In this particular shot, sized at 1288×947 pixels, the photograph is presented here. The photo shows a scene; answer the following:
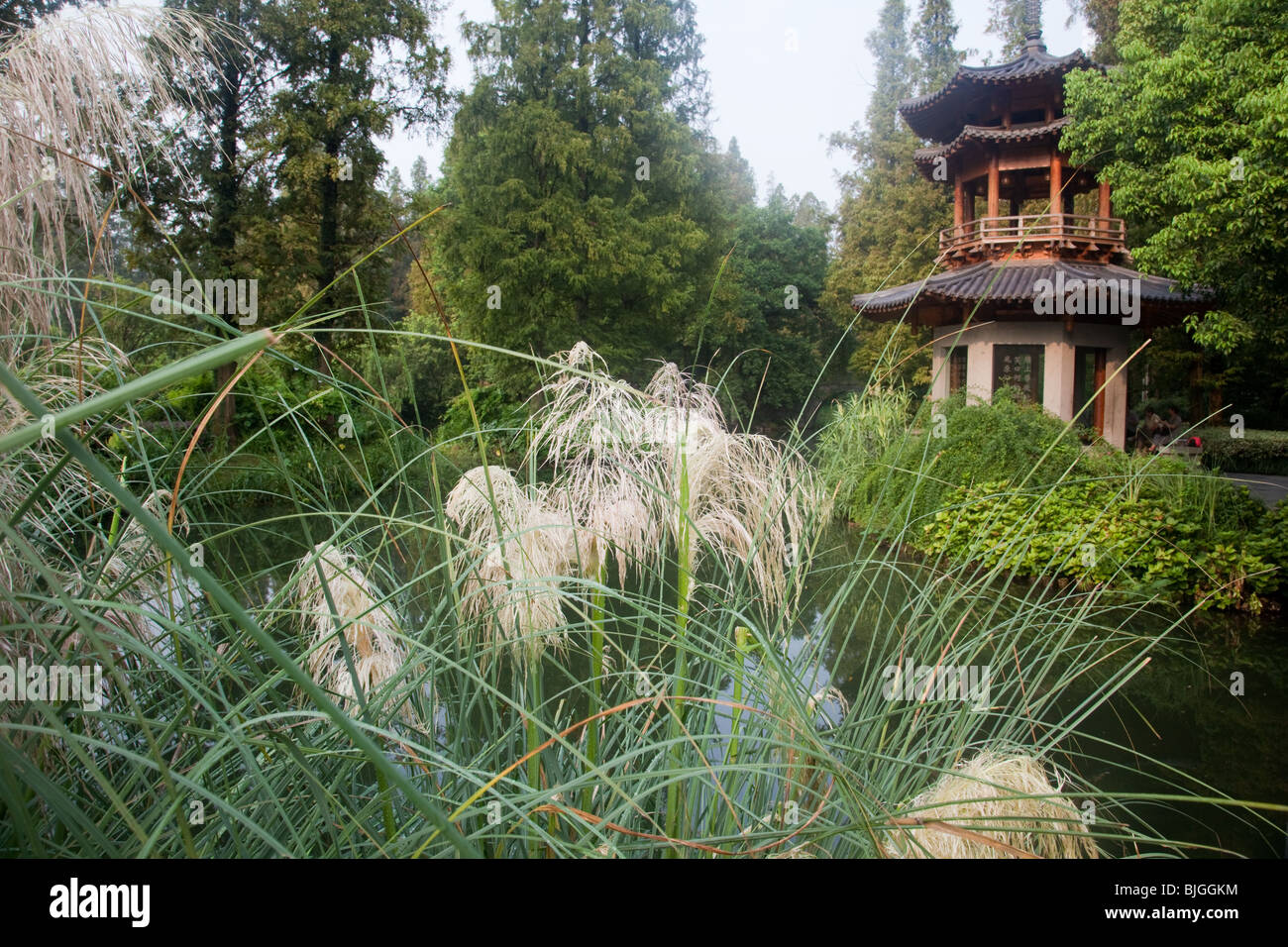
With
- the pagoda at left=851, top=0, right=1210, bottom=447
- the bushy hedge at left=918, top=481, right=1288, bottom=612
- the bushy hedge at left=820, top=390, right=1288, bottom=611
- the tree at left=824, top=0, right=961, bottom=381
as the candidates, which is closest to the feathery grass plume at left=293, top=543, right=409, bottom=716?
the bushy hedge at left=820, top=390, right=1288, bottom=611

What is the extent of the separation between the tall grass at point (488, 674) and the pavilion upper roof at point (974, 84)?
11.7m

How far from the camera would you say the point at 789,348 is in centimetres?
1830

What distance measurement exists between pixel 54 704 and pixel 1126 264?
45.0 feet

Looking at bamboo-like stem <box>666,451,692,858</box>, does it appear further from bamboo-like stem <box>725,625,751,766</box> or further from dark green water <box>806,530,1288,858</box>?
dark green water <box>806,530,1288,858</box>

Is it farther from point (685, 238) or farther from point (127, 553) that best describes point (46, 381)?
point (685, 238)

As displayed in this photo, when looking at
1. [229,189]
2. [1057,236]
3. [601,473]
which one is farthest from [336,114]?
[601,473]

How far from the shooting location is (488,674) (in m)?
1.11

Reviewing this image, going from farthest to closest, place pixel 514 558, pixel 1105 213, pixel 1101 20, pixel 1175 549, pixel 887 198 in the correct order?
pixel 887 198 < pixel 1101 20 < pixel 1105 213 < pixel 1175 549 < pixel 514 558

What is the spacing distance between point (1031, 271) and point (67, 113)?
37.3 feet

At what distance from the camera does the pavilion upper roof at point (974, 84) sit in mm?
10523

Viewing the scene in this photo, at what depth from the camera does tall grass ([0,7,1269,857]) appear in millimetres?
760

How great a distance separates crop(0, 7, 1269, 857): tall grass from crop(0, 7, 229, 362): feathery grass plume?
11 centimetres

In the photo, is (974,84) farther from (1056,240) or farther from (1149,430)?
(1149,430)

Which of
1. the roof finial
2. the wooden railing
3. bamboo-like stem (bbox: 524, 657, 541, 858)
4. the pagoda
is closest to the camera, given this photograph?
bamboo-like stem (bbox: 524, 657, 541, 858)
